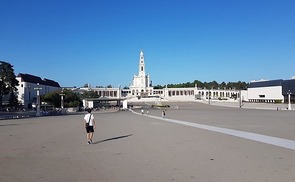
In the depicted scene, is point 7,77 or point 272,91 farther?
point 272,91

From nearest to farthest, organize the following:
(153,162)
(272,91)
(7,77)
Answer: (153,162), (7,77), (272,91)

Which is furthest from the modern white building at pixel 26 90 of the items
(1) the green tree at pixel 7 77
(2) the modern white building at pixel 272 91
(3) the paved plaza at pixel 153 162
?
(3) the paved plaza at pixel 153 162

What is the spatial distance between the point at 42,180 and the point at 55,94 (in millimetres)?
102216

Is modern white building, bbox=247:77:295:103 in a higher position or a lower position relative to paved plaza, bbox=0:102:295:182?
higher

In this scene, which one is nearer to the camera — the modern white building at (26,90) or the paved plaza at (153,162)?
the paved plaza at (153,162)

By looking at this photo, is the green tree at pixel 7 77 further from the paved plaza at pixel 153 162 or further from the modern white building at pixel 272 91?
the modern white building at pixel 272 91

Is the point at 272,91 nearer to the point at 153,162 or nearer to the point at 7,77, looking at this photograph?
the point at 7,77

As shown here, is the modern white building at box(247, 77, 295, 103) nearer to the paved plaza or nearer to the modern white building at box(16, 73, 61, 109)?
the modern white building at box(16, 73, 61, 109)

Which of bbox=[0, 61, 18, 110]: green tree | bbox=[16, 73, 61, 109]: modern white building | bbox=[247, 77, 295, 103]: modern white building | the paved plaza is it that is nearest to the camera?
the paved plaza

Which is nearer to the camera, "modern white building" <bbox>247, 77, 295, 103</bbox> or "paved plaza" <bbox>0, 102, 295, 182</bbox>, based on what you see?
"paved plaza" <bbox>0, 102, 295, 182</bbox>

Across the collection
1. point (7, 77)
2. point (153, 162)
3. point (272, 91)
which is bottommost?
Result: point (153, 162)

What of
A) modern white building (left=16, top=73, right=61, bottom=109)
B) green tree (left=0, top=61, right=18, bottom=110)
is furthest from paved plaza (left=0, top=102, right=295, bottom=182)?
modern white building (left=16, top=73, right=61, bottom=109)

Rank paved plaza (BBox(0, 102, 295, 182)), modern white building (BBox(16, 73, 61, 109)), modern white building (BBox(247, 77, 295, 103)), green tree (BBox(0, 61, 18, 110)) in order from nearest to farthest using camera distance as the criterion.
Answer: paved plaza (BBox(0, 102, 295, 182)) → green tree (BBox(0, 61, 18, 110)) → modern white building (BBox(247, 77, 295, 103)) → modern white building (BBox(16, 73, 61, 109))

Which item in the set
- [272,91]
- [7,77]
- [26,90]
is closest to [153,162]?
[7,77]
